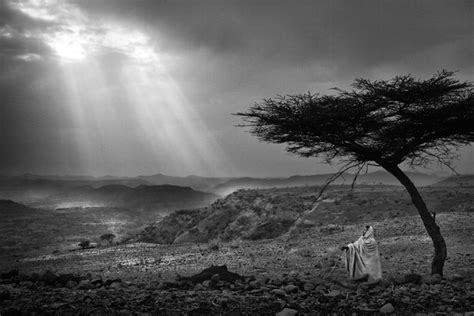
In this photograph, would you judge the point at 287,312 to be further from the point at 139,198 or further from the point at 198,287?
the point at 139,198

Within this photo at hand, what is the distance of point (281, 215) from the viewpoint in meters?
32.8

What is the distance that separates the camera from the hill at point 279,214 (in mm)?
30531

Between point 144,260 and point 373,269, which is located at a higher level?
point 373,269

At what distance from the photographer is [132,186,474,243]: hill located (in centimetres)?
3053

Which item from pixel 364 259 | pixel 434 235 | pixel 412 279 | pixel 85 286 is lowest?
pixel 85 286

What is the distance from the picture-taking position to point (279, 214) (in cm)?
3309

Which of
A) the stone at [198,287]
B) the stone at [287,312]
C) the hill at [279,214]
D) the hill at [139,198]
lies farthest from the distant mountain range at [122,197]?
the stone at [287,312]

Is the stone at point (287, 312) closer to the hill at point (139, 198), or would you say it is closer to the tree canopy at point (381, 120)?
the tree canopy at point (381, 120)

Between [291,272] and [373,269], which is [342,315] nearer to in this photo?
[373,269]

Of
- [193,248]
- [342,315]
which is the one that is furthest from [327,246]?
[342,315]

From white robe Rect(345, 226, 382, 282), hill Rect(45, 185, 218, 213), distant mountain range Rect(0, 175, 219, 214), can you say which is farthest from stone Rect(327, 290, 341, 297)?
hill Rect(45, 185, 218, 213)

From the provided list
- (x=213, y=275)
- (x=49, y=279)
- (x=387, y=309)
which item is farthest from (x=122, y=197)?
(x=387, y=309)

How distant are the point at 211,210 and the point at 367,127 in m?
27.9

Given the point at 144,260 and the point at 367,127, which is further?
the point at 144,260
